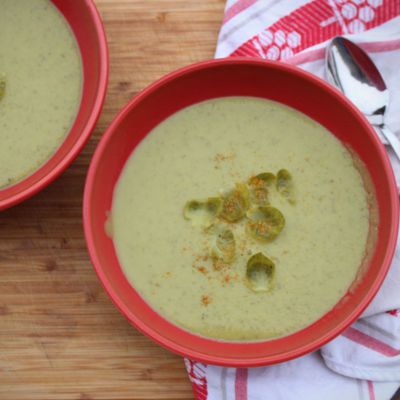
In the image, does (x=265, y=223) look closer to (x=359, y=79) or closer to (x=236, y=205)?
(x=236, y=205)

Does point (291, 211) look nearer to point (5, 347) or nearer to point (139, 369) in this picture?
point (139, 369)

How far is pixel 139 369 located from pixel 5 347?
35 centimetres

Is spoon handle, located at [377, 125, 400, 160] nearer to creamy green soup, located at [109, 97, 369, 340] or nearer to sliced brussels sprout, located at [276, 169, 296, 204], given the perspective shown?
creamy green soup, located at [109, 97, 369, 340]

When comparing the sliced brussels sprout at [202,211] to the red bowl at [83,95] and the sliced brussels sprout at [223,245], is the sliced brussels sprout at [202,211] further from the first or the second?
the red bowl at [83,95]

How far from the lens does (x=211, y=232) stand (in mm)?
1573

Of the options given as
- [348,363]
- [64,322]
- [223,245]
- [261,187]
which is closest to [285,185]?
[261,187]

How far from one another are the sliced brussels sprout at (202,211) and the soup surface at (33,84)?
370 mm

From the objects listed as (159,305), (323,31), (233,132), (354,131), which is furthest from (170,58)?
(159,305)

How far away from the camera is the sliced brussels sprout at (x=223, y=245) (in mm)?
1551

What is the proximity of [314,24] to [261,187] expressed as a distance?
50cm

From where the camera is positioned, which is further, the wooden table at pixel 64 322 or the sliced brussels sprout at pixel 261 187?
the wooden table at pixel 64 322

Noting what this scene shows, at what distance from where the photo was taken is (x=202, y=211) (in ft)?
5.18

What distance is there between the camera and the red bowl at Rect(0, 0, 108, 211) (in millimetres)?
1543

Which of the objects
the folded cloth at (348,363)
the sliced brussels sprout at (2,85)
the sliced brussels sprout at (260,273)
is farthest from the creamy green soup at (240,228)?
the sliced brussels sprout at (2,85)
